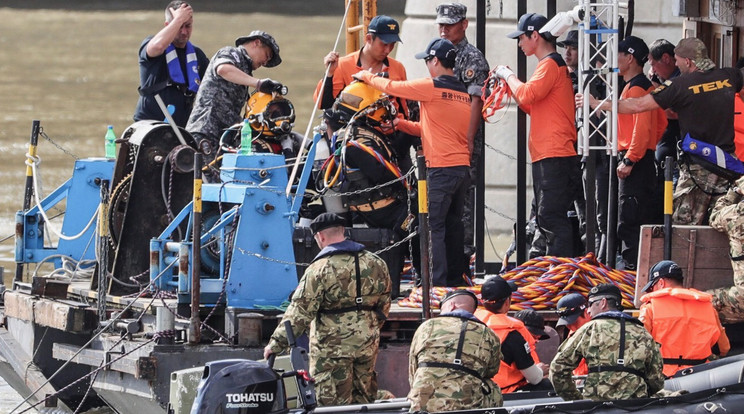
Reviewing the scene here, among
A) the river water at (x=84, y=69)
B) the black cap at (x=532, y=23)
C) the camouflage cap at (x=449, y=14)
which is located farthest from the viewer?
the river water at (x=84, y=69)

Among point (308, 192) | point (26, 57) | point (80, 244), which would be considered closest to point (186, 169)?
point (308, 192)

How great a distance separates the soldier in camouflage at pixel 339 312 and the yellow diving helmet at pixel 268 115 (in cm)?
337

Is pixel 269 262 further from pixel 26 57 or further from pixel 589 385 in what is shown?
pixel 26 57

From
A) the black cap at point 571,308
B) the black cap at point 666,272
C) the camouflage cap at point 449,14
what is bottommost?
the black cap at point 571,308

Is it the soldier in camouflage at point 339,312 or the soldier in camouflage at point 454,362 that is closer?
the soldier in camouflage at point 454,362

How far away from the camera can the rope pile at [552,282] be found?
11.1 metres

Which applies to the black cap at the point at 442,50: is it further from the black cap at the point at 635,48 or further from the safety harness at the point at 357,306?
the safety harness at the point at 357,306

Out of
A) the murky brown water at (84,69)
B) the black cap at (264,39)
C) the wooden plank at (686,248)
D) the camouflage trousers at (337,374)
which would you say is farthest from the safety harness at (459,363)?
the murky brown water at (84,69)

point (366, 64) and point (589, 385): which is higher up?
point (366, 64)

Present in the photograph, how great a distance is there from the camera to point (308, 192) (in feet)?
39.5

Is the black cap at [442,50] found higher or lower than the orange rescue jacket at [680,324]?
higher

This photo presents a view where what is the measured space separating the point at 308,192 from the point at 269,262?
1.41 metres

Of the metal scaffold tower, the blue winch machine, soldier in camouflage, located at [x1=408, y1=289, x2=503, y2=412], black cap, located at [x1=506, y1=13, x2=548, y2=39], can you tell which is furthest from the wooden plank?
soldier in camouflage, located at [x1=408, y1=289, x2=503, y2=412]

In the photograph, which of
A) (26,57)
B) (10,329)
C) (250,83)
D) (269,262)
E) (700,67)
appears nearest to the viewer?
(269,262)
